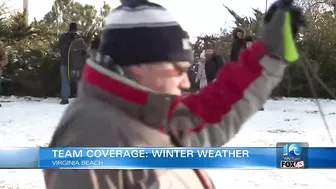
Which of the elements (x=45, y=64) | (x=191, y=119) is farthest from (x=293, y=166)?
(x=45, y=64)

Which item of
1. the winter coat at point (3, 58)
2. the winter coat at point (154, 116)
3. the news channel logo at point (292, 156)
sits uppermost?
the winter coat at point (3, 58)

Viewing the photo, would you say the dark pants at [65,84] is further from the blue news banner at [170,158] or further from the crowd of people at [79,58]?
the blue news banner at [170,158]

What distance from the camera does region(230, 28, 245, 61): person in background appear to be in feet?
5.42

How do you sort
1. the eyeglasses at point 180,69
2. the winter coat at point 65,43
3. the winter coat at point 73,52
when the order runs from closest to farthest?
the eyeglasses at point 180,69 → the winter coat at point 73,52 → the winter coat at point 65,43

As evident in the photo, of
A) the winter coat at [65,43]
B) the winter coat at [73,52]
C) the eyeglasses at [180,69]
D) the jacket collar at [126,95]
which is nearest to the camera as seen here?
the jacket collar at [126,95]

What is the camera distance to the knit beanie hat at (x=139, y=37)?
1537 millimetres

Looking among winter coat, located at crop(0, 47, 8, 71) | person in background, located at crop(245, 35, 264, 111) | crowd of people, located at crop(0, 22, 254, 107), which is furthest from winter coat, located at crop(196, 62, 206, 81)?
winter coat, located at crop(0, 47, 8, 71)

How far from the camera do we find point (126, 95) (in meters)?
1.50

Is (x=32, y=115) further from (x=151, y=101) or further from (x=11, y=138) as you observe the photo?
(x=151, y=101)

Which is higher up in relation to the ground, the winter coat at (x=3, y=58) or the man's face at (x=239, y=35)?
the man's face at (x=239, y=35)

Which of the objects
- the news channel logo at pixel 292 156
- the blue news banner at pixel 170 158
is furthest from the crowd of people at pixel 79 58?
Result: the news channel logo at pixel 292 156

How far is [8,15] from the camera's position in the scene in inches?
74.7

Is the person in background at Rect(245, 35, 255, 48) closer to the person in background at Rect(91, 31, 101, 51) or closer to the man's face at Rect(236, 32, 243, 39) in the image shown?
the man's face at Rect(236, 32, 243, 39)

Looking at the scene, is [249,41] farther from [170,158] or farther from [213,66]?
[170,158]
